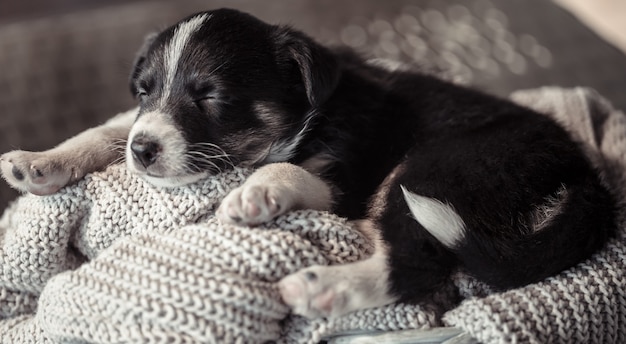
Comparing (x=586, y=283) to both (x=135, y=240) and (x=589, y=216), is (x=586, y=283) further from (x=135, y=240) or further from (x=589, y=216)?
(x=135, y=240)

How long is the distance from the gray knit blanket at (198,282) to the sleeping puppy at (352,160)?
0.05m

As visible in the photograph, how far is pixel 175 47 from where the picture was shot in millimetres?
1885

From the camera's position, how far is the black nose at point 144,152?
167 cm

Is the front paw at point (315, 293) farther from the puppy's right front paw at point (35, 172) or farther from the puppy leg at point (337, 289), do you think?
the puppy's right front paw at point (35, 172)

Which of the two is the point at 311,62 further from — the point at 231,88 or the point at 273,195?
the point at 273,195

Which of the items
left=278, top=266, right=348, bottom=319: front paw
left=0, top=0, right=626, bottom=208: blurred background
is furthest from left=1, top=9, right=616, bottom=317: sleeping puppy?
left=0, top=0, right=626, bottom=208: blurred background

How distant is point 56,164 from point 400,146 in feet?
3.15

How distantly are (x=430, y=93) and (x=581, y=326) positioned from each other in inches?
36.2

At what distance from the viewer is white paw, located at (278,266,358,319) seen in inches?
56.4

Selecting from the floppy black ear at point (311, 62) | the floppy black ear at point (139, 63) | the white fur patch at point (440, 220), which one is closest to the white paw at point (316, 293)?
the white fur patch at point (440, 220)

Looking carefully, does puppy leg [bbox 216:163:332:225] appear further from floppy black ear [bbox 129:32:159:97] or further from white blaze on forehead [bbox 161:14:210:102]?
floppy black ear [bbox 129:32:159:97]

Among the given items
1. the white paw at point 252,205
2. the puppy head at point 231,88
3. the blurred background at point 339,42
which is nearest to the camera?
the white paw at point 252,205

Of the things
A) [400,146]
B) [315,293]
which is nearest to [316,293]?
[315,293]

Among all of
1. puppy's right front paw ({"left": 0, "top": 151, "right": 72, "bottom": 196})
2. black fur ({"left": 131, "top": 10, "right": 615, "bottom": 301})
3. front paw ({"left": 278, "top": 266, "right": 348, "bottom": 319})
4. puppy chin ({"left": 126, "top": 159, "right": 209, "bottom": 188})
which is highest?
black fur ({"left": 131, "top": 10, "right": 615, "bottom": 301})
